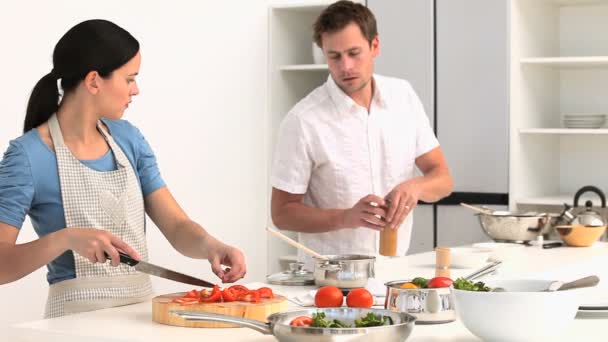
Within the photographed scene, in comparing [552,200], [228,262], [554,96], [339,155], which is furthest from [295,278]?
[554,96]

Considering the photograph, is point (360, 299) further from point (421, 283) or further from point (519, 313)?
point (519, 313)

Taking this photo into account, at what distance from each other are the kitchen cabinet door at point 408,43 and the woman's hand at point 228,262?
9.27 ft

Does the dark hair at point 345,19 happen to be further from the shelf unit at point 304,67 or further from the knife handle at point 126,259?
the shelf unit at point 304,67

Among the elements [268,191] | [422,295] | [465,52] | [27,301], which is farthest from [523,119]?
[422,295]

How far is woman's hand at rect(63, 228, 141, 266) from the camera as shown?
7.27ft

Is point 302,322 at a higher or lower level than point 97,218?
lower

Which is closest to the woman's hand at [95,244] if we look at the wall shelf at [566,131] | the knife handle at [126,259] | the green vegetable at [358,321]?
the knife handle at [126,259]

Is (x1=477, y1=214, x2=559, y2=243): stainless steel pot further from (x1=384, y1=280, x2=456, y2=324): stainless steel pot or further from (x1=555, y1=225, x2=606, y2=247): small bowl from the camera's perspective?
(x1=384, y1=280, x2=456, y2=324): stainless steel pot

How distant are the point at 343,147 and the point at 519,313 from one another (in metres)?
1.77

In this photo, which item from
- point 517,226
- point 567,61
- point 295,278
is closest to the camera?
point 295,278

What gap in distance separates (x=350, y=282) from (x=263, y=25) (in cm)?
344

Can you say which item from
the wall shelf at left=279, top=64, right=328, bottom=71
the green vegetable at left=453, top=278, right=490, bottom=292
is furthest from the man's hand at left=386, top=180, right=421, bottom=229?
the wall shelf at left=279, top=64, right=328, bottom=71

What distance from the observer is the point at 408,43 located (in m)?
5.30

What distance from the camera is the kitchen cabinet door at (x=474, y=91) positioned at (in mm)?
5043
